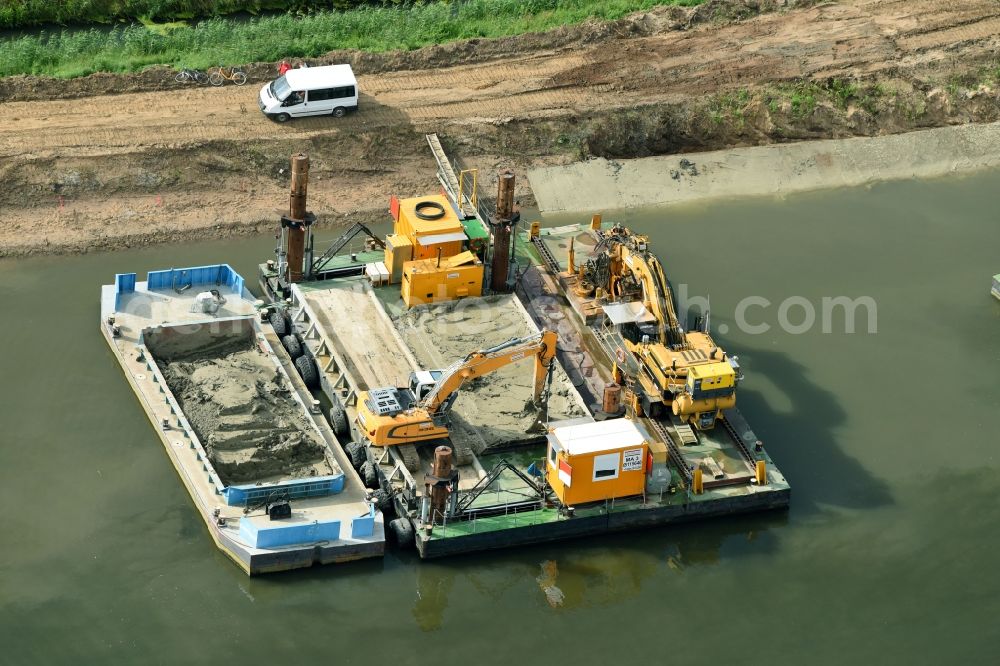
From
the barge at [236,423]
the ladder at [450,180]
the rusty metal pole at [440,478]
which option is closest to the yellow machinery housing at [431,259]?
the ladder at [450,180]

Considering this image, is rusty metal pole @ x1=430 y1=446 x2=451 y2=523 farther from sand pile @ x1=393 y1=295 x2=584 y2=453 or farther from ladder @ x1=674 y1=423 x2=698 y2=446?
ladder @ x1=674 y1=423 x2=698 y2=446

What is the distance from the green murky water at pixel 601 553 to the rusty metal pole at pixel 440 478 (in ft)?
4.52

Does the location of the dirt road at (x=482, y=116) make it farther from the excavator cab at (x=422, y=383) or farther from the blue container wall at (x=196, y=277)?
the excavator cab at (x=422, y=383)

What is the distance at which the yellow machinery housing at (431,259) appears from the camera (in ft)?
156

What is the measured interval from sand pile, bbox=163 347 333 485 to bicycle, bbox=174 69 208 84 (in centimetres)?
1484

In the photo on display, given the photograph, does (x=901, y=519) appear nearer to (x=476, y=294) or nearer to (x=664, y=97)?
(x=476, y=294)

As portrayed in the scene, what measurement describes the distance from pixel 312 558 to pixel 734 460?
1102 centimetres

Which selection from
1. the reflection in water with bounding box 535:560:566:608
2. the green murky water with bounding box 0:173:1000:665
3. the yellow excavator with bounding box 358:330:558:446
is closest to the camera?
the green murky water with bounding box 0:173:1000:665

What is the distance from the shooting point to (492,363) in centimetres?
4231

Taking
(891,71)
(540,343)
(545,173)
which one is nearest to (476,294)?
(540,343)

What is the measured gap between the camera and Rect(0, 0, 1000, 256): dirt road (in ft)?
174

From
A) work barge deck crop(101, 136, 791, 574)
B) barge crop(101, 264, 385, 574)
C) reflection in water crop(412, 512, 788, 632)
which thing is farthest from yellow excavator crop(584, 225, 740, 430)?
barge crop(101, 264, 385, 574)

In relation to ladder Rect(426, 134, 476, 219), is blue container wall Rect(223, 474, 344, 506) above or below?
below

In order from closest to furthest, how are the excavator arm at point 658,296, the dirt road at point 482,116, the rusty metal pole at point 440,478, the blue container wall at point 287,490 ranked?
the rusty metal pole at point 440,478 → the blue container wall at point 287,490 → the excavator arm at point 658,296 → the dirt road at point 482,116
